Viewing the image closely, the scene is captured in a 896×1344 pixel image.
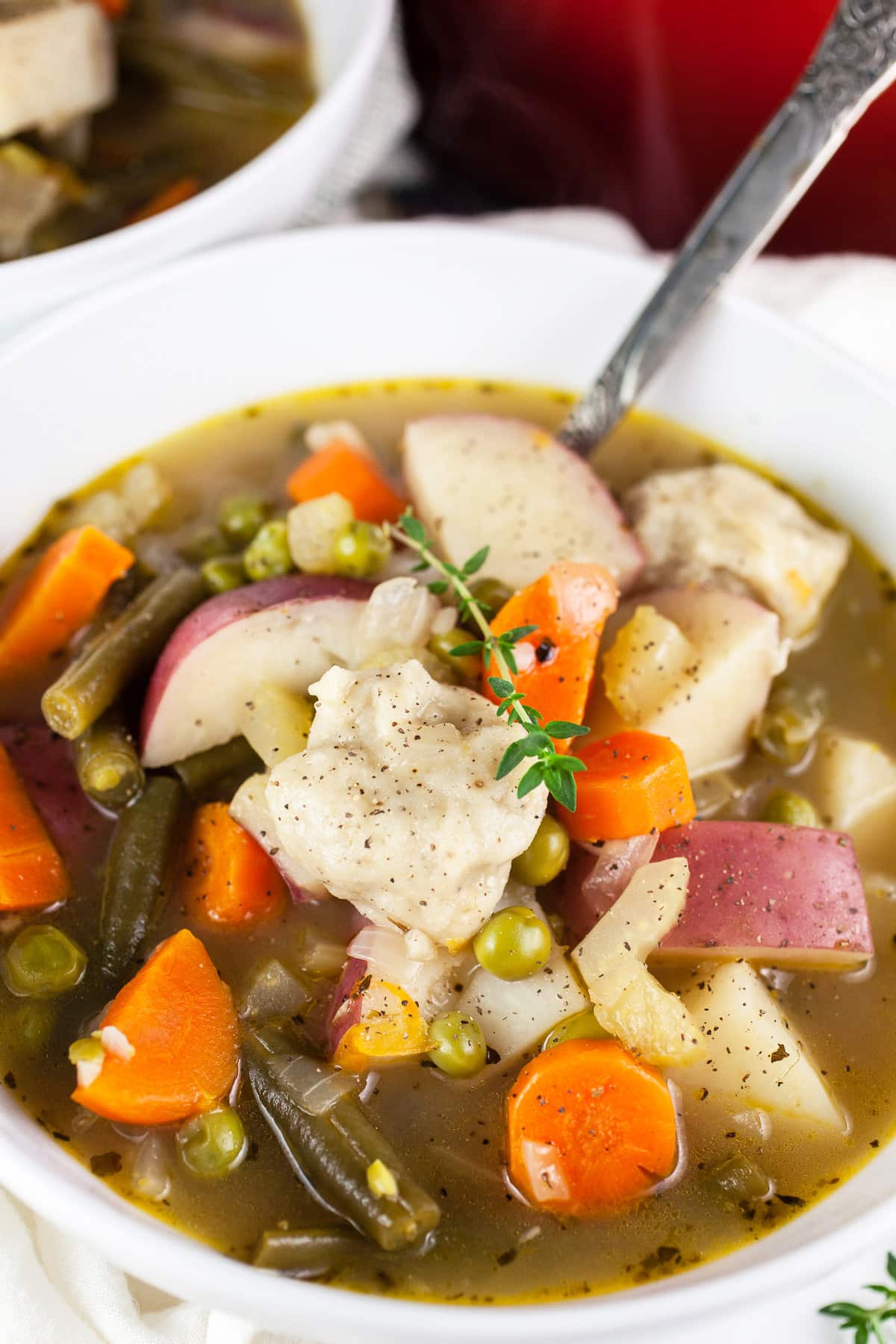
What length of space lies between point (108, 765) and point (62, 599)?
54 cm

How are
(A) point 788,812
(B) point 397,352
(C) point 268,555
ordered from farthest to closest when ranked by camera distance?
1. (B) point 397,352
2. (C) point 268,555
3. (A) point 788,812

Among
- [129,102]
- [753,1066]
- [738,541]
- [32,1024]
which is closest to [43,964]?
[32,1024]

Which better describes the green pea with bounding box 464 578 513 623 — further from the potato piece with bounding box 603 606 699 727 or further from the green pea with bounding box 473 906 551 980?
the green pea with bounding box 473 906 551 980

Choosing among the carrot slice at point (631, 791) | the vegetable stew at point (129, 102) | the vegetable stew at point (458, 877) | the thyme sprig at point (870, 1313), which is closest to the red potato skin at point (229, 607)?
the vegetable stew at point (458, 877)

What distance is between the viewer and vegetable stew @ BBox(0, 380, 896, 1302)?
241cm

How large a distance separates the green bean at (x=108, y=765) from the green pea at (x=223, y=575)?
0.43m

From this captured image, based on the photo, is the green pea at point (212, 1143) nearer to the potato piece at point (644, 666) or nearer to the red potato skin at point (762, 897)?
the red potato skin at point (762, 897)

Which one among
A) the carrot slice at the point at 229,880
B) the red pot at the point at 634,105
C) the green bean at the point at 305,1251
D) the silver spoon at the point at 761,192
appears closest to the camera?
the green bean at the point at 305,1251

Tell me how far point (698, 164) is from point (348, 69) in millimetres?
1248

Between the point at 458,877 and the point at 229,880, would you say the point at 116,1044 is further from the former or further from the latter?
the point at 458,877

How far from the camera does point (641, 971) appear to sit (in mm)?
2488

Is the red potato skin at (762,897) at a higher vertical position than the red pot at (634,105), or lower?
lower

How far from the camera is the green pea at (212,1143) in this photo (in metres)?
2.41

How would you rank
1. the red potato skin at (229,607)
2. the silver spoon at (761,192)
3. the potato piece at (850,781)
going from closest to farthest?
1. the red potato skin at (229,607)
2. the potato piece at (850,781)
3. the silver spoon at (761,192)
